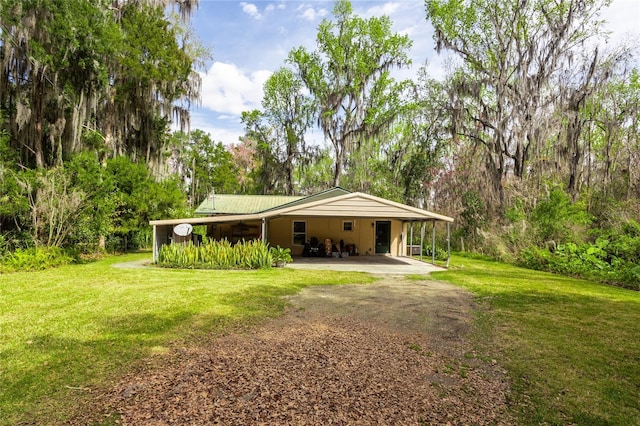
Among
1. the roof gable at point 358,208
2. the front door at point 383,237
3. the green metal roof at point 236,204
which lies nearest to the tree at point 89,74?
the green metal roof at point 236,204

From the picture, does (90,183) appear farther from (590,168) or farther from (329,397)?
(590,168)

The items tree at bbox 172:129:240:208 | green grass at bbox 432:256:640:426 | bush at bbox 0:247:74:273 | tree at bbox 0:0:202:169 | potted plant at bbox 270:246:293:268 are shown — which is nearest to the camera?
green grass at bbox 432:256:640:426

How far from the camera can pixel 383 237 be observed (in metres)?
18.0

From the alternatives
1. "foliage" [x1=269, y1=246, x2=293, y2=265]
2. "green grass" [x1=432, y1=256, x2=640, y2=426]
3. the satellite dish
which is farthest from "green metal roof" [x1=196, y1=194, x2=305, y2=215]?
"green grass" [x1=432, y1=256, x2=640, y2=426]

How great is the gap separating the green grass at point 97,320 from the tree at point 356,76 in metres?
16.4

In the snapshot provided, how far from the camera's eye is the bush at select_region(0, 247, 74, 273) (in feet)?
32.7

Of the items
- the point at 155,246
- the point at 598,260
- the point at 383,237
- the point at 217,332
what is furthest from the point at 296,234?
the point at 217,332

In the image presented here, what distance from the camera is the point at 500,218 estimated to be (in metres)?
17.5

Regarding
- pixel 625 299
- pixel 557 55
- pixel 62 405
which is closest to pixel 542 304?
pixel 625 299

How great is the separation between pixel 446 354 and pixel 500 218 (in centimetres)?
1549

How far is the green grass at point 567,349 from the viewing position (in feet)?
9.89

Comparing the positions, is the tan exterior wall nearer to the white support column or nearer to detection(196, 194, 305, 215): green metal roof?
detection(196, 194, 305, 215): green metal roof

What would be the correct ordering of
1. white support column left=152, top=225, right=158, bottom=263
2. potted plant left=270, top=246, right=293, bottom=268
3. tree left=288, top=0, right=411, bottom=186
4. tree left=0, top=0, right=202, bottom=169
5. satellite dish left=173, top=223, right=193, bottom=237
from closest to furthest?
tree left=0, top=0, right=202, bottom=169, potted plant left=270, top=246, right=293, bottom=268, satellite dish left=173, top=223, right=193, bottom=237, white support column left=152, top=225, right=158, bottom=263, tree left=288, top=0, right=411, bottom=186

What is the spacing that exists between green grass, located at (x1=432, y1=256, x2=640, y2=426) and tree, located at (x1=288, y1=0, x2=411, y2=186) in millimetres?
17730
